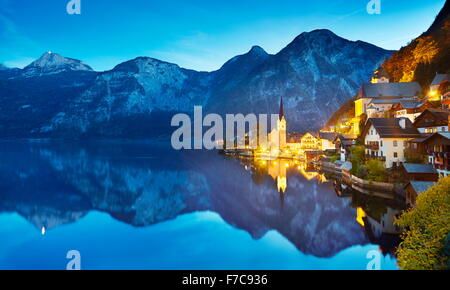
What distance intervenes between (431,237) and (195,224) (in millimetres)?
19034

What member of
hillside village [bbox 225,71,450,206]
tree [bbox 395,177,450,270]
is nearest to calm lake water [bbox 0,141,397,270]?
hillside village [bbox 225,71,450,206]

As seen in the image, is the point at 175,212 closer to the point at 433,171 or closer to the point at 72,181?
the point at 433,171

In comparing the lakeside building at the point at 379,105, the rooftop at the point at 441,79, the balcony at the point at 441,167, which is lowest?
the balcony at the point at 441,167

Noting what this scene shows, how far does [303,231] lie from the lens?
2359 cm

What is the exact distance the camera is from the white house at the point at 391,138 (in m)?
33.0

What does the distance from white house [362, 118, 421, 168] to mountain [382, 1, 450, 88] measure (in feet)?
57.4

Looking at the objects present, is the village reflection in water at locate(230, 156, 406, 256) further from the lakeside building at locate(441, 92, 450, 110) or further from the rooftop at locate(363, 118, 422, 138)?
the lakeside building at locate(441, 92, 450, 110)

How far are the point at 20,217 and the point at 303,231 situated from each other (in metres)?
25.6

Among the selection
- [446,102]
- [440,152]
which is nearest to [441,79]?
[446,102]

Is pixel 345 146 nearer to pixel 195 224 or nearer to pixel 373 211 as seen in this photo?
pixel 373 211

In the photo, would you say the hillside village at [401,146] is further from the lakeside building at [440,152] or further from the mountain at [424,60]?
the mountain at [424,60]

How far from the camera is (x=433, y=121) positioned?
1224 inches

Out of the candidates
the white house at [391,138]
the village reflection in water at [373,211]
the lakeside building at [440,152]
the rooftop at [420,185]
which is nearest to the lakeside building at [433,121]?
the white house at [391,138]

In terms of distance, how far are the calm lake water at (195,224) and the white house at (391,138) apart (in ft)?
22.1
